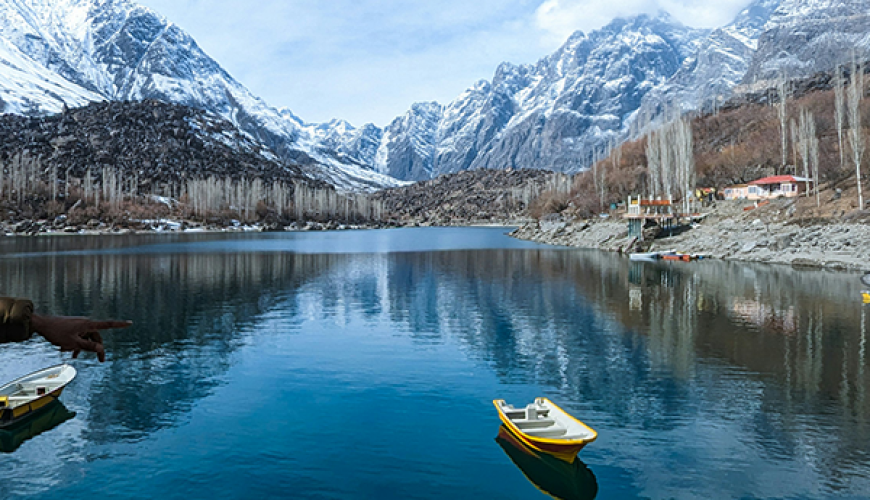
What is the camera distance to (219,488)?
572 inches

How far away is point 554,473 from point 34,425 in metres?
16.0

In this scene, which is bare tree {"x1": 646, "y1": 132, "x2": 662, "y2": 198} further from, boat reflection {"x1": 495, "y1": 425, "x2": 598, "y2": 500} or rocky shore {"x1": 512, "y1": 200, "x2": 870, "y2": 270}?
boat reflection {"x1": 495, "y1": 425, "x2": 598, "y2": 500}

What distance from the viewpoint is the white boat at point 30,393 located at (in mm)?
18656

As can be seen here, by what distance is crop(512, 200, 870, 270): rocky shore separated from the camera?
202 feet

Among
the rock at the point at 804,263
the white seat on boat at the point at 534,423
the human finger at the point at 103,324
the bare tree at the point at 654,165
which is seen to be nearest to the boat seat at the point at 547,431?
the white seat on boat at the point at 534,423

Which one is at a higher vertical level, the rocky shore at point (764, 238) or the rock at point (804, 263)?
the rocky shore at point (764, 238)

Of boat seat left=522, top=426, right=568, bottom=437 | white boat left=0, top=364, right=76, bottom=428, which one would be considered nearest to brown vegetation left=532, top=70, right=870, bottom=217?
boat seat left=522, top=426, right=568, bottom=437

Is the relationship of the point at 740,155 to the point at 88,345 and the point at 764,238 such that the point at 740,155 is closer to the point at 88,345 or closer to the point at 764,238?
the point at 764,238

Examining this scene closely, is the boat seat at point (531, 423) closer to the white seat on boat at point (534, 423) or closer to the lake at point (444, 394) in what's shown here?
the white seat on boat at point (534, 423)

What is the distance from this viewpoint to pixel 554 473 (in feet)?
49.5

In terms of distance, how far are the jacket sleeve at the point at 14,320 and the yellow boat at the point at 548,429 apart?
12592 mm

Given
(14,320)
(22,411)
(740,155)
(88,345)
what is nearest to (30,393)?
(22,411)

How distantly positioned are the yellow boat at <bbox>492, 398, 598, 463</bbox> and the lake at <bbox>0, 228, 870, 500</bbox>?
520mm

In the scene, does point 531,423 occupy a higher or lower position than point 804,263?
lower
